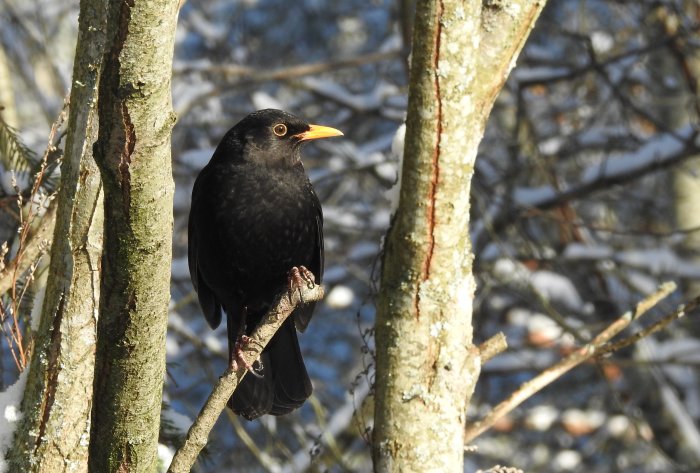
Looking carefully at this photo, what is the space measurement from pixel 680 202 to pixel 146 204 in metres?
6.77

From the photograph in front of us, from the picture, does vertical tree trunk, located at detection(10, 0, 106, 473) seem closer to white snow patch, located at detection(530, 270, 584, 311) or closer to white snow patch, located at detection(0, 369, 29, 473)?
white snow patch, located at detection(0, 369, 29, 473)

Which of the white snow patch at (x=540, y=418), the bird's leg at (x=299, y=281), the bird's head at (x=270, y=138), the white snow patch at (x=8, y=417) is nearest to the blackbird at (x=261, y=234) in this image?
the bird's head at (x=270, y=138)

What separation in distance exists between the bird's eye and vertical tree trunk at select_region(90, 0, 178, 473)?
7.06ft

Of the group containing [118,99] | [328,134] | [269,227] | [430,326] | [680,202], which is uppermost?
[680,202]

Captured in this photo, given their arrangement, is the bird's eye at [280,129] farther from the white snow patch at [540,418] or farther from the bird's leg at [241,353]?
the white snow patch at [540,418]

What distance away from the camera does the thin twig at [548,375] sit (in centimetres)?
312

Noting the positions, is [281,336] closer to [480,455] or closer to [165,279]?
→ [165,279]

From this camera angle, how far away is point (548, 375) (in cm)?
324

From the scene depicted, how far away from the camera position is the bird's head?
429 cm

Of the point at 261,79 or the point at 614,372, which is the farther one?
the point at 614,372

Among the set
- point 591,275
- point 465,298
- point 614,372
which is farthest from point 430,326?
point 614,372

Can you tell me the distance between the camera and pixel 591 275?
7797mm

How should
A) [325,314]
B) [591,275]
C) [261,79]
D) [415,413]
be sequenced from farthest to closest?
[325,314] < [591,275] < [261,79] < [415,413]

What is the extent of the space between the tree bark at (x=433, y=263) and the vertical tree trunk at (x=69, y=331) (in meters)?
0.84
